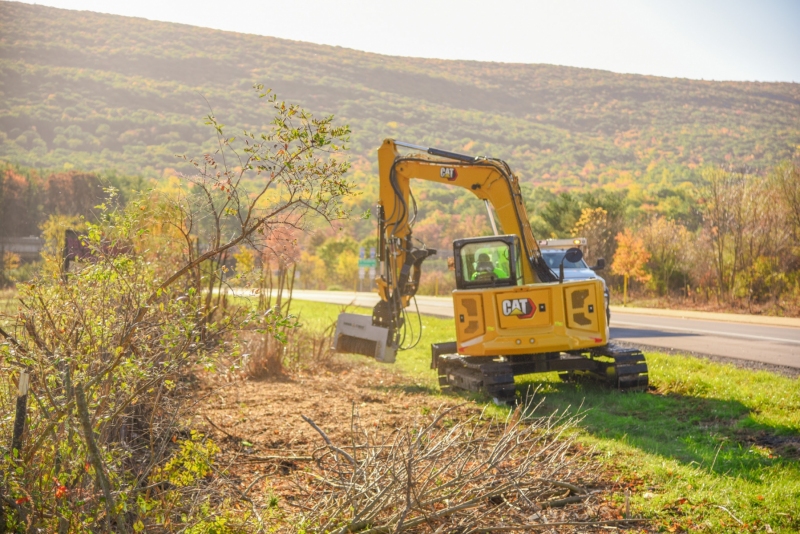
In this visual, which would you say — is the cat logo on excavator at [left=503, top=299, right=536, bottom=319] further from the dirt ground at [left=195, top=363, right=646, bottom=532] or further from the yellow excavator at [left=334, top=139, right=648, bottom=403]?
the dirt ground at [left=195, top=363, right=646, bottom=532]

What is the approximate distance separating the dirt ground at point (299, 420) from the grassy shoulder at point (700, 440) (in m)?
0.41

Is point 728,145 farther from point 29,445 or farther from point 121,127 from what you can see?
point 29,445

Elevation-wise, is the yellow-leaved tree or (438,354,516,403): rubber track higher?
the yellow-leaved tree

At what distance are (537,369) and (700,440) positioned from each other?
10.4 feet

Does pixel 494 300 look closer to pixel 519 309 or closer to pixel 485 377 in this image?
pixel 519 309

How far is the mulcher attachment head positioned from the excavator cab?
199 centimetres

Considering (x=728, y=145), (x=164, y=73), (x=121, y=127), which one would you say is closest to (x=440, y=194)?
(x=121, y=127)

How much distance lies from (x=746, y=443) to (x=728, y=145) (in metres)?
116

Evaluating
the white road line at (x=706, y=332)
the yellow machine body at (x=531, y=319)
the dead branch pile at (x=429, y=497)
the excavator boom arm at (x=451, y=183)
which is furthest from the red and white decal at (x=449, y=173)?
the white road line at (x=706, y=332)

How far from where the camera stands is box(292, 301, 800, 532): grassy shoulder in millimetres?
6043

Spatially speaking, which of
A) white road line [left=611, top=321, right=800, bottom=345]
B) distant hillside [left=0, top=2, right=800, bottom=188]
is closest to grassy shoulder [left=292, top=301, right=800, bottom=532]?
white road line [left=611, top=321, right=800, bottom=345]

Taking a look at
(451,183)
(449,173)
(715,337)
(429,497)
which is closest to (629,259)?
(715,337)

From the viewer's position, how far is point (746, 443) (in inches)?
326

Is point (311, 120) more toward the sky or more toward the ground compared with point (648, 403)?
more toward the sky
